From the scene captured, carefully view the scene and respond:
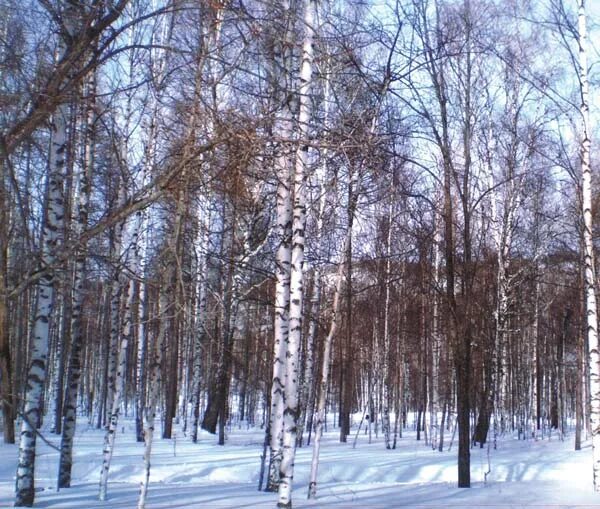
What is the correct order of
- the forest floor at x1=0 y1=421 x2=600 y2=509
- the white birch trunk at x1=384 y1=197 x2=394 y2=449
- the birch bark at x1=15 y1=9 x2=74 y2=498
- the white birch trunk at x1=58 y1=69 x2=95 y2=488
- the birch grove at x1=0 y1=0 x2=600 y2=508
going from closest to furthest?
the birch grove at x1=0 y1=0 x2=600 y2=508, the birch bark at x1=15 y1=9 x2=74 y2=498, the forest floor at x1=0 y1=421 x2=600 y2=509, the white birch trunk at x1=58 y1=69 x2=95 y2=488, the white birch trunk at x1=384 y1=197 x2=394 y2=449

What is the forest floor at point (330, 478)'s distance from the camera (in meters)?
10.6

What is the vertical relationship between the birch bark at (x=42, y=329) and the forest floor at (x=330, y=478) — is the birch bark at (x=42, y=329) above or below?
above

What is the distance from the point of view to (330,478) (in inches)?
584

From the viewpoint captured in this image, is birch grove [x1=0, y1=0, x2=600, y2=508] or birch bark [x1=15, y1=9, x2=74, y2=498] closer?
birch grove [x1=0, y1=0, x2=600, y2=508]

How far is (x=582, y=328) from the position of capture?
22641 millimetres

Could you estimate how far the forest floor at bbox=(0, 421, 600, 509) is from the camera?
416 inches

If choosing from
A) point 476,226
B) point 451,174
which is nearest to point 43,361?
point 451,174

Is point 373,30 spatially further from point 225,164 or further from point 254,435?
point 254,435

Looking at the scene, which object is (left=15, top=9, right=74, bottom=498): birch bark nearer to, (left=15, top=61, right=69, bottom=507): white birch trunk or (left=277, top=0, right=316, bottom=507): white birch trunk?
(left=15, top=61, right=69, bottom=507): white birch trunk

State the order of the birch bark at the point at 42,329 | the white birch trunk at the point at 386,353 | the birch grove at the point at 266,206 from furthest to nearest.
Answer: the white birch trunk at the point at 386,353, the birch bark at the point at 42,329, the birch grove at the point at 266,206

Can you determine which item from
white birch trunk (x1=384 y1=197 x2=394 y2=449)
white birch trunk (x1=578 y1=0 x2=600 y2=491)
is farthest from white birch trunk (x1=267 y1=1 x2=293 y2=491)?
white birch trunk (x1=384 y1=197 x2=394 y2=449)

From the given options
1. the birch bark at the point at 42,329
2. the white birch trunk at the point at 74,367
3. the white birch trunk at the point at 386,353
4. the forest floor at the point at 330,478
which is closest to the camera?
the birch bark at the point at 42,329

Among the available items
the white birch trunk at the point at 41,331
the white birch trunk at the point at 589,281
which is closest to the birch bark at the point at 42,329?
the white birch trunk at the point at 41,331

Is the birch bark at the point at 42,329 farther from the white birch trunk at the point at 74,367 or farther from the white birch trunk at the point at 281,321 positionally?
the white birch trunk at the point at 281,321
